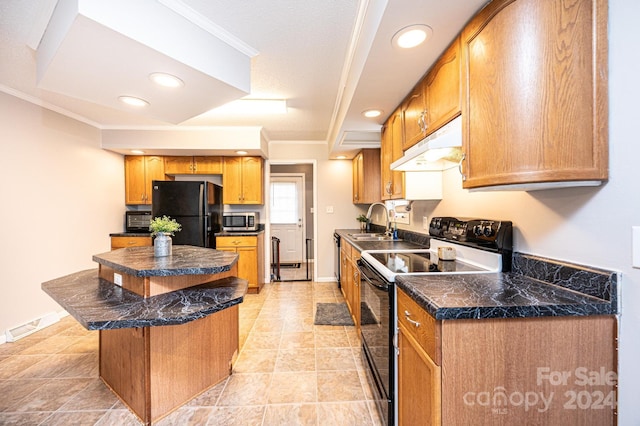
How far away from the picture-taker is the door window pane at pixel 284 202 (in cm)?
591

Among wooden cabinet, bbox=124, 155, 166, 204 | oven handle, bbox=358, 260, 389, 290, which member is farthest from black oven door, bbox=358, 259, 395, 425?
wooden cabinet, bbox=124, 155, 166, 204

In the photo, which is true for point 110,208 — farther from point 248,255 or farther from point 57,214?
point 248,255

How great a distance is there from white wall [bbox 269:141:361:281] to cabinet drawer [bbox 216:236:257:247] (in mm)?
1139

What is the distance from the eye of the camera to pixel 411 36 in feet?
4.33

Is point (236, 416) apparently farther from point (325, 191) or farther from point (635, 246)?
point (325, 191)

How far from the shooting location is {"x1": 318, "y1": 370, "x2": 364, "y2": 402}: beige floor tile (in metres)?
1.71

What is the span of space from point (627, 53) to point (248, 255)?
3750mm

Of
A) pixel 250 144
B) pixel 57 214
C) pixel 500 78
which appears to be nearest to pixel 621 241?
pixel 500 78

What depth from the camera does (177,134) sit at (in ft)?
11.9

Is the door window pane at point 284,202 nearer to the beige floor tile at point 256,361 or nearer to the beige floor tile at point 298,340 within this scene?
the beige floor tile at point 298,340

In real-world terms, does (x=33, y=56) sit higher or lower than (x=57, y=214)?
higher

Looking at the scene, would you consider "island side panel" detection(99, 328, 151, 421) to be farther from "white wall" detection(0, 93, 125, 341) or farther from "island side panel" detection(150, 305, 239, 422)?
"white wall" detection(0, 93, 125, 341)

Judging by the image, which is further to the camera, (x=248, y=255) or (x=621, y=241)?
(x=248, y=255)

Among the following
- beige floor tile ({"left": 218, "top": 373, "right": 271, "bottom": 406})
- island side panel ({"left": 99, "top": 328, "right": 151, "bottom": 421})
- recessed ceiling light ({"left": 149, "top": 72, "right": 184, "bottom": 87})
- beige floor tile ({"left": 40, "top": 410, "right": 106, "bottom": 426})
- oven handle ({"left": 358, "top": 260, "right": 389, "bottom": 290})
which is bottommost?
beige floor tile ({"left": 218, "top": 373, "right": 271, "bottom": 406})
